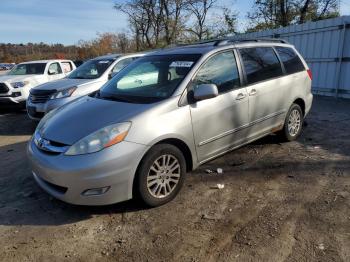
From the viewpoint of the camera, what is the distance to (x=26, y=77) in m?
10.7

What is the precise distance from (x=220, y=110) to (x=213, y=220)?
144cm

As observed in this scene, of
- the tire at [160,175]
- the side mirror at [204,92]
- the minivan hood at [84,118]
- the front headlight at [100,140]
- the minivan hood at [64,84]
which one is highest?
the side mirror at [204,92]

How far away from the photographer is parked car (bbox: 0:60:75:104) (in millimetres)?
10188

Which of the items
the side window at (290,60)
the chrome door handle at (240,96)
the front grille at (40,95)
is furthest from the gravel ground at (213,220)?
the front grille at (40,95)

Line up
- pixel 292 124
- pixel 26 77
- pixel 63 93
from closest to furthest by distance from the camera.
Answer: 1. pixel 292 124
2. pixel 63 93
3. pixel 26 77

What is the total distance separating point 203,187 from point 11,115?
8.14 meters

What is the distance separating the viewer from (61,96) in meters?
7.59

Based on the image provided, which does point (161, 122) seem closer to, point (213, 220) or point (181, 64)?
point (181, 64)

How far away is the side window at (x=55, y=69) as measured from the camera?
11.8 metres

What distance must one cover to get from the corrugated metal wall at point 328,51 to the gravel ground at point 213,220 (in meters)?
5.96

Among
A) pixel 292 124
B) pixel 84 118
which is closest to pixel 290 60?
pixel 292 124

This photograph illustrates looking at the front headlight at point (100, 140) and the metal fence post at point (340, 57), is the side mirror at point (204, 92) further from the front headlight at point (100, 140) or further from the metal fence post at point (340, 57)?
the metal fence post at point (340, 57)

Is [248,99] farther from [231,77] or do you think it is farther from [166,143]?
[166,143]

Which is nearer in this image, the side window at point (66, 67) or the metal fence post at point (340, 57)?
the metal fence post at point (340, 57)
